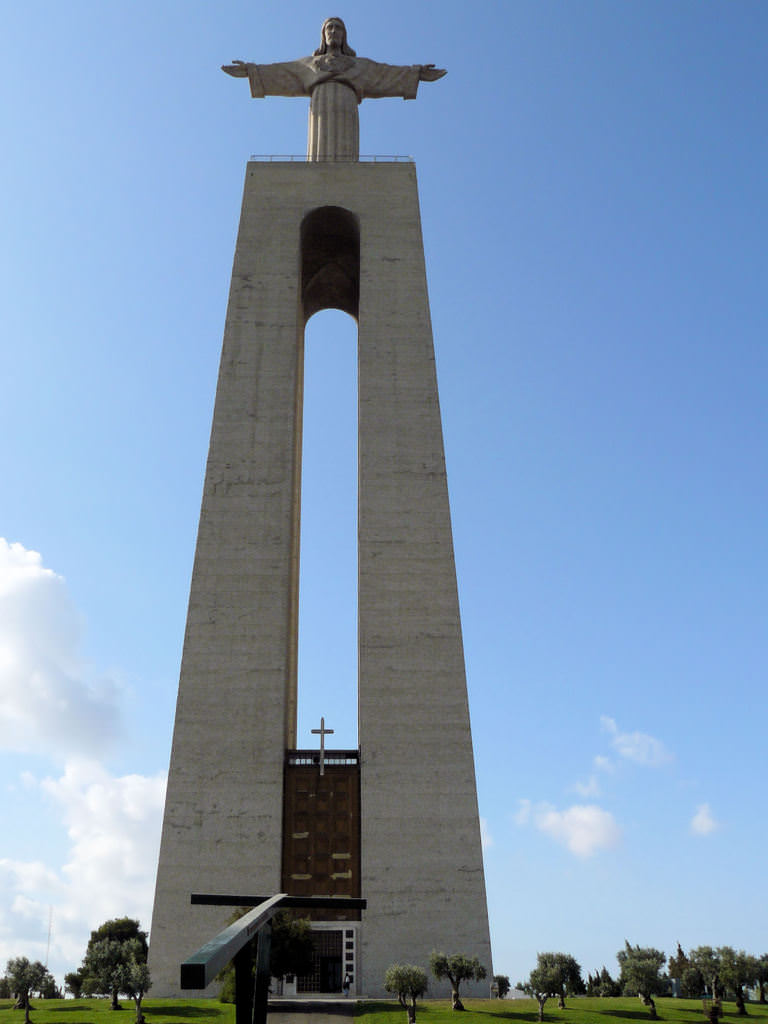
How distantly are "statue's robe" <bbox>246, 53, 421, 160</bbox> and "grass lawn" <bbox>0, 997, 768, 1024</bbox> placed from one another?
107 feet

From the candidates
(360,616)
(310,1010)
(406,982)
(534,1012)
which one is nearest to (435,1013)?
(406,982)

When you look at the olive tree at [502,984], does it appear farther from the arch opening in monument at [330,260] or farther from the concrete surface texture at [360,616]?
the arch opening in monument at [330,260]

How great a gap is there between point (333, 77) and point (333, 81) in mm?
175

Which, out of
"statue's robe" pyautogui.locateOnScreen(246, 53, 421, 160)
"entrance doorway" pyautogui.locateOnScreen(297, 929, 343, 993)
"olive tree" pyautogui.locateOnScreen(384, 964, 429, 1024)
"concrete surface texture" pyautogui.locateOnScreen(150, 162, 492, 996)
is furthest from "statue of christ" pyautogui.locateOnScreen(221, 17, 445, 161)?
"olive tree" pyautogui.locateOnScreen(384, 964, 429, 1024)

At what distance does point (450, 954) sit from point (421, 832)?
10.2 ft

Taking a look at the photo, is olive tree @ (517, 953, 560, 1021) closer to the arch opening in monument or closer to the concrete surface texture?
the concrete surface texture

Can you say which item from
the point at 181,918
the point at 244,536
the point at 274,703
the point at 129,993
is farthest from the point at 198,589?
the point at 129,993

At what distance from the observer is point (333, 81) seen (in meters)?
40.3

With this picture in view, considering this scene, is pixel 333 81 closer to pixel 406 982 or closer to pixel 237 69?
pixel 237 69

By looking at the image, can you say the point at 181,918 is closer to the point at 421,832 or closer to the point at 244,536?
the point at 421,832

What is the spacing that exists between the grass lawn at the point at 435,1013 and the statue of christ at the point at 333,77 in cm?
3326

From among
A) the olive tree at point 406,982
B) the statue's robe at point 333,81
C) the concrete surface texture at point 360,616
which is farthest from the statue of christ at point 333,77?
the olive tree at point 406,982

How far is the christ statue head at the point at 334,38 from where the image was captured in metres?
41.4

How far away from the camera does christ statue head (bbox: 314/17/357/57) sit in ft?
136
